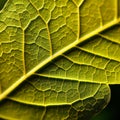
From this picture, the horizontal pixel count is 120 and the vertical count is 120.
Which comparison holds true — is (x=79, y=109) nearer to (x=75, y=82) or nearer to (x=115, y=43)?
(x=75, y=82)

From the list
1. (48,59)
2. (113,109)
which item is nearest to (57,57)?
(48,59)

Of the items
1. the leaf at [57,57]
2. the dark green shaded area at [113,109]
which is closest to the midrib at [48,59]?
the leaf at [57,57]

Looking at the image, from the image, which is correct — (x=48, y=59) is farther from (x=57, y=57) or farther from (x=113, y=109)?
(x=113, y=109)

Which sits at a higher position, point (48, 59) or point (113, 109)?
point (48, 59)

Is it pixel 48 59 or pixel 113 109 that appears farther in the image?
pixel 113 109

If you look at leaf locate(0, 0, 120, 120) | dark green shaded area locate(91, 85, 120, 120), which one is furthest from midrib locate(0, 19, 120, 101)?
dark green shaded area locate(91, 85, 120, 120)

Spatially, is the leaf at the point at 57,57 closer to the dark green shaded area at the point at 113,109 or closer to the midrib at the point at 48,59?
the midrib at the point at 48,59
